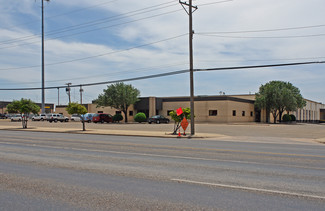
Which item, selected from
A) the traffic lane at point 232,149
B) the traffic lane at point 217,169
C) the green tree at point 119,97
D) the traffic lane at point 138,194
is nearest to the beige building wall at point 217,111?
the green tree at point 119,97

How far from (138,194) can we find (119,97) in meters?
52.1

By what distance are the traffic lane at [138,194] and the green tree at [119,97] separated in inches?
1973

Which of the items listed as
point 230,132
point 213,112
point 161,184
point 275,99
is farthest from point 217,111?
point 161,184

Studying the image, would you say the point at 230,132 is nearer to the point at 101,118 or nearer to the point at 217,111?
the point at 217,111

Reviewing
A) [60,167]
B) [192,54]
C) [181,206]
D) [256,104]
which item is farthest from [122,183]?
[256,104]

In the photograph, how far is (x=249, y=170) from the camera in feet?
30.5

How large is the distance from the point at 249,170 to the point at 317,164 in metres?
2.91

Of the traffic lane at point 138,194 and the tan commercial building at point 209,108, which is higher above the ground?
the tan commercial building at point 209,108

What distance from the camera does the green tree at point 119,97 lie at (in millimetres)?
58281

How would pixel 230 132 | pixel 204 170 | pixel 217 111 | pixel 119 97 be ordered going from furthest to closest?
pixel 119 97
pixel 217 111
pixel 230 132
pixel 204 170

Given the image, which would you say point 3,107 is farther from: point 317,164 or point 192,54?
point 317,164

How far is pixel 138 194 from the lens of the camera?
21.2 feet

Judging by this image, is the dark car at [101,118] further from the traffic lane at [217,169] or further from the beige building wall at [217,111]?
the traffic lane at [217,169]

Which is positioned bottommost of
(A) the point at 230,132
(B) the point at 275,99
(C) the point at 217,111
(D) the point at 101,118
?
(A) the point at 230,132
